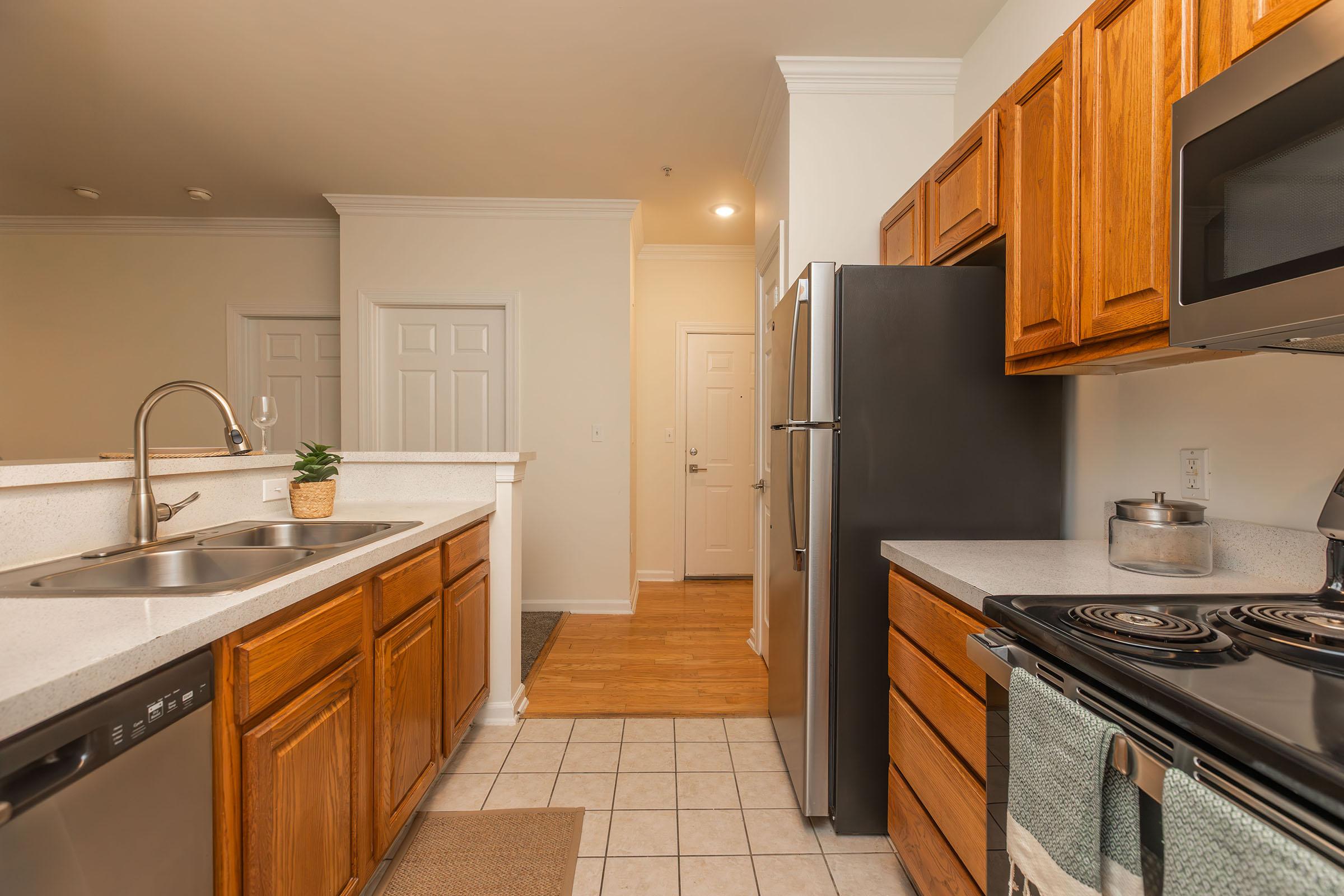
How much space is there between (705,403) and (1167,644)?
4.19m

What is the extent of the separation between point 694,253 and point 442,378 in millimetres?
2137

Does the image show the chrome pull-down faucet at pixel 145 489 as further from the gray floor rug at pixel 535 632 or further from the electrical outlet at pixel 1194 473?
the electrical outlet at pixel 1194 473

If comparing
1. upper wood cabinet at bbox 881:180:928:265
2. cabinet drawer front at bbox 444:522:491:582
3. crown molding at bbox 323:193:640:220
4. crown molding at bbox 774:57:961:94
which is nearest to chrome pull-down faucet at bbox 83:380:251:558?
cabinet drawer front at bbox 444:522:491:582

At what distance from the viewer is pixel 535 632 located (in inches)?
143

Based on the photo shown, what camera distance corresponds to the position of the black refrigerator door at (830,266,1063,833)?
5.59 ft

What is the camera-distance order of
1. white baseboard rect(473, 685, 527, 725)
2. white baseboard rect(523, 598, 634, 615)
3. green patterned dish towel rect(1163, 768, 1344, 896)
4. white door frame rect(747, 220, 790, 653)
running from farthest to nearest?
white baseboard rect(523, 598, 634, 615)
white door frame rect(747, 220, 790, 653)
white baseboard rect(473, 685, 527, 725)
green patterned dish towel rect(1163, 768, 1344, 896)

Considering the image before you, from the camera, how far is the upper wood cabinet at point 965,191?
168cm

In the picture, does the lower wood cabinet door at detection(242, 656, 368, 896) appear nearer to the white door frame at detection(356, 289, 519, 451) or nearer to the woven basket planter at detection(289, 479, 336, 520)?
the woven basket planter at detection(289, 479, 336, 520)

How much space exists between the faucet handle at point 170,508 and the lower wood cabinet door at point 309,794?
61cm

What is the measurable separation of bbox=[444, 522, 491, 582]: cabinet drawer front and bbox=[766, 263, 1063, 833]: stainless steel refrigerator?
1.10m

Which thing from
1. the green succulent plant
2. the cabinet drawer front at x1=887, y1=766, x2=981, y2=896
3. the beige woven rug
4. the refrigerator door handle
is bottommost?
the beige woven rug

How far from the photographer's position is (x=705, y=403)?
495cm

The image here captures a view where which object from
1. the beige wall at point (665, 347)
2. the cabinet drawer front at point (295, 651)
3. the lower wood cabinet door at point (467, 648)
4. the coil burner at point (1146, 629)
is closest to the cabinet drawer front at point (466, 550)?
the lower wood cabinet door at point (467, 648)

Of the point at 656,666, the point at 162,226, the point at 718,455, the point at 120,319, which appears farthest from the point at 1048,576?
the point at 120,319
